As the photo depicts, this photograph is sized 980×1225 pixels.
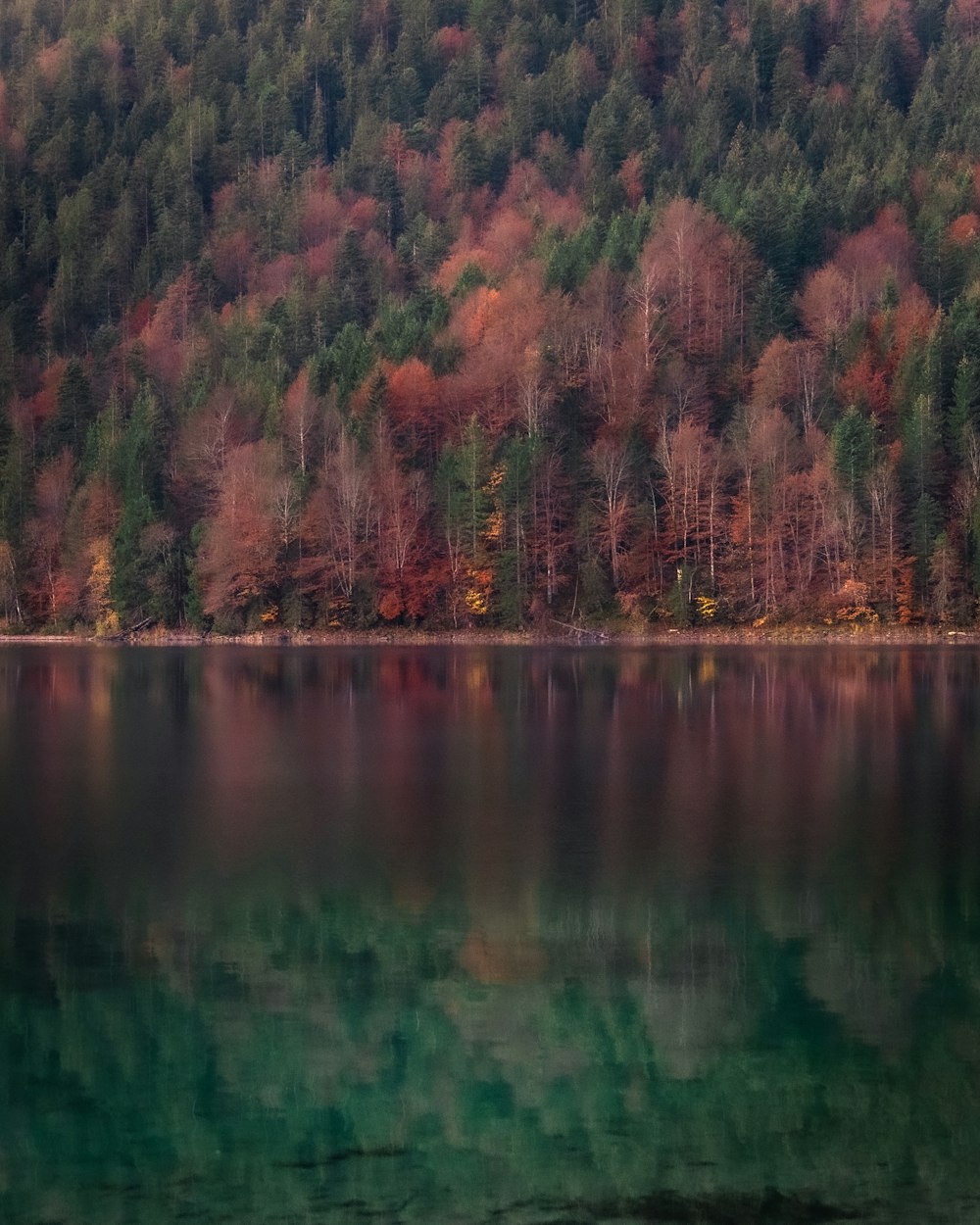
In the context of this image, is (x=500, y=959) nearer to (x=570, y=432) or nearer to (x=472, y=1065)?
(x=472, y=1065)

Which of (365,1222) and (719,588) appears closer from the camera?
(365,1222)

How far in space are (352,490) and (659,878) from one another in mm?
88616

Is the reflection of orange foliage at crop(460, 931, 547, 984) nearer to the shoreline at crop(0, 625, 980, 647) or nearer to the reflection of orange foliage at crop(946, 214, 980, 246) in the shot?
the shoreline at crop(0, 625, 980, 647)

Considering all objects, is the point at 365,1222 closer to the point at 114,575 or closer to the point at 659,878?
the point at 659,878

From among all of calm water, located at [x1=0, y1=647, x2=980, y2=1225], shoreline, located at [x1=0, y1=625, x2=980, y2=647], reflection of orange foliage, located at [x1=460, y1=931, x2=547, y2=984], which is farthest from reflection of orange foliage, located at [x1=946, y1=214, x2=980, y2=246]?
reflection of orange foliage, located at [x1=460, y1=931, x2=547, y2=984]

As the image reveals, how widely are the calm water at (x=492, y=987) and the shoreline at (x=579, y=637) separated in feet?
207

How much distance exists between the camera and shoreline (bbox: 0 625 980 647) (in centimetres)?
10050

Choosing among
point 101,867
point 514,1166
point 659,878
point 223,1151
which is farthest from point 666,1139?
point 101,867

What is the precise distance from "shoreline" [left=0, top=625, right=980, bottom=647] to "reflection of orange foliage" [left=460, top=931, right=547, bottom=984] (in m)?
81.8

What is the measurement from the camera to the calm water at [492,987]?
500 inches

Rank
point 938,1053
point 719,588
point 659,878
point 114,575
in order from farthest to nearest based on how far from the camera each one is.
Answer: point 114,575, point 719,588, point 659,878, point 938,1053

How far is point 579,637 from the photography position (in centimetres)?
10425

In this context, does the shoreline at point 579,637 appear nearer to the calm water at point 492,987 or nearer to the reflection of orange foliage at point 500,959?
the calm water at point 492,987

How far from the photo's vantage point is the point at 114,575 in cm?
11394
